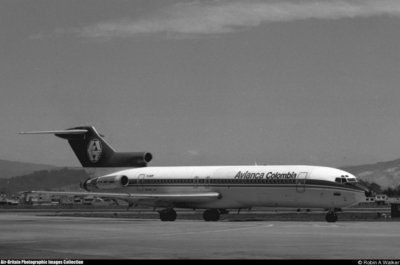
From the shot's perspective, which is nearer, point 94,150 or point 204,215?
point 204,215

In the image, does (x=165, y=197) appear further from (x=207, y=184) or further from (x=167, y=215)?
(x=207, y=184)

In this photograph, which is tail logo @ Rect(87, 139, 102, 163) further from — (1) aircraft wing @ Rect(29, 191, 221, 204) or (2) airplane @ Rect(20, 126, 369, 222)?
(1) aircraft wing @ Rect(29, 191, 221, 204)

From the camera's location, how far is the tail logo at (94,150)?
2746 inches

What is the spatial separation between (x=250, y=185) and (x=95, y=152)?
17773 mm

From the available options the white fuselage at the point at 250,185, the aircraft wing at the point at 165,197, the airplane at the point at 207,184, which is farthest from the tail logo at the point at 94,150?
the aircraft wing at the point at 165,197

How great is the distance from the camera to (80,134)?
7019 centimetres

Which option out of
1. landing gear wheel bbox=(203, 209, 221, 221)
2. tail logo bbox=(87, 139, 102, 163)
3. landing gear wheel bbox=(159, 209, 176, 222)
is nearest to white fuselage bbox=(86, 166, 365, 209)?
landing gear wheel bbox=(203, 209, 221, 221)

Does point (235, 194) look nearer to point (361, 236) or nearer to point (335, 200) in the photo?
point (335, 200)

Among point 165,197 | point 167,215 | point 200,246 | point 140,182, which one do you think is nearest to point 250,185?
point 167,215

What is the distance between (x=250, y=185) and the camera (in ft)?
192

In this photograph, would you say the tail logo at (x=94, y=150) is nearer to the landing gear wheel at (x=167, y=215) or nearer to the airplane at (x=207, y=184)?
the airplane at (x=207, y=184)

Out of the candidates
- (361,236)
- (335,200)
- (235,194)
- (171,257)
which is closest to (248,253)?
(171,257)

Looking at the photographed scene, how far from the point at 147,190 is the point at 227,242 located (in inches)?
1439

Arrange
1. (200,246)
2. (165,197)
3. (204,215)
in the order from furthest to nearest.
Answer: (165,197)
(204,215)
(200,246)
